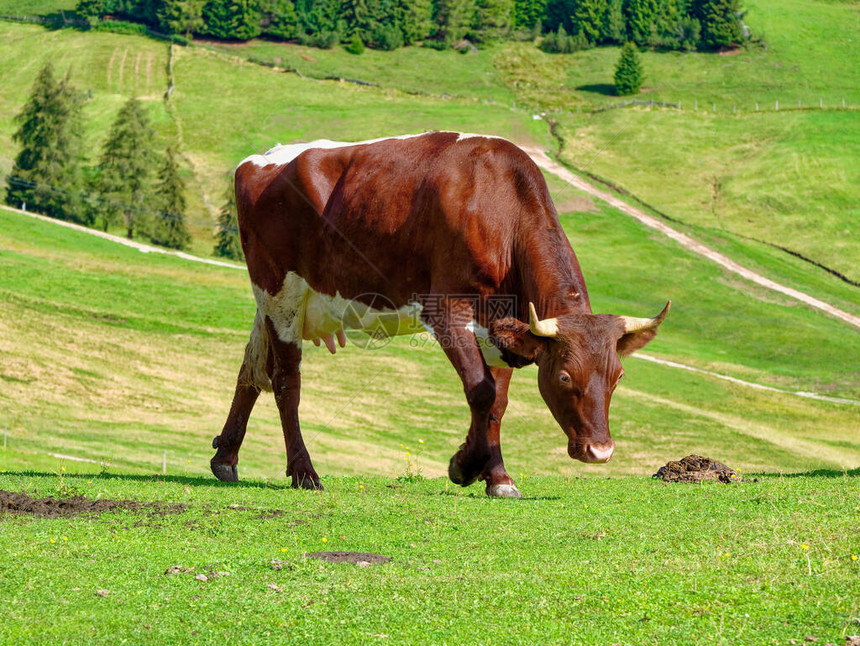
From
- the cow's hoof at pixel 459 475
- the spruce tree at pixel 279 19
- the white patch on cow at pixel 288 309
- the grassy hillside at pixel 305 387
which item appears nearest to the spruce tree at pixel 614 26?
the spruce tree at pixel 279 19

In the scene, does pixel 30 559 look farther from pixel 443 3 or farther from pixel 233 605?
pixel 443 3

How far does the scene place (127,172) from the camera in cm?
8462

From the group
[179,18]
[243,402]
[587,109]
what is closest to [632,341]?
[243,402]

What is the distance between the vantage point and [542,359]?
11.6 meters

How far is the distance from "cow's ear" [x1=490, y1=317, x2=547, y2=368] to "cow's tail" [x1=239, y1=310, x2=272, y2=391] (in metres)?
5.09

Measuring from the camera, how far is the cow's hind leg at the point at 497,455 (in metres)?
13.4

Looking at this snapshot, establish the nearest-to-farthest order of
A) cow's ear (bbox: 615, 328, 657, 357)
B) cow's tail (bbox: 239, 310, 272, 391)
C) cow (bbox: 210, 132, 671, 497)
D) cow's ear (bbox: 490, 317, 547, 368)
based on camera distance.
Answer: cow (bbox: 210, 132, 671, 497) → cow's ear (bbox: 615, 328, 657, 357) → cow's ear (bbox: 490, 317, 547, 368) → cow's tail (bbox: 239, 310, 272, 391)

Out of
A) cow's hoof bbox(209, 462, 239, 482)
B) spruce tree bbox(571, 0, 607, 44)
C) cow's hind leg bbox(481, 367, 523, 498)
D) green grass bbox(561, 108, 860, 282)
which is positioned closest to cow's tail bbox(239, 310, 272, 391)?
cow's hoof bbox(209, 462, 239, 482)

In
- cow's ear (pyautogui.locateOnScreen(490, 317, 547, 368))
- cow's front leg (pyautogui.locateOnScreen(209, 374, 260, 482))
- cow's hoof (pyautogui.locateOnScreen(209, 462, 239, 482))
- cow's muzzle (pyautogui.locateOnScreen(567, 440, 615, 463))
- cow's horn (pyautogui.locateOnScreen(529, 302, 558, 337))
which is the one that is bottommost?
cow's hoof (pyautogui.locateOnScreen(209, 462, 239, 482))

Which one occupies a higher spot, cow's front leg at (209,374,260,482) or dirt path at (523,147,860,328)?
cow's front leg at (209,374,260,482)

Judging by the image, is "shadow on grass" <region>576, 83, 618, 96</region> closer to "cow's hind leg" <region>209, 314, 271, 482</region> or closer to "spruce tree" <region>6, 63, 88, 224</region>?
"spruce tree" <region>6, 63, 88, 224</region>

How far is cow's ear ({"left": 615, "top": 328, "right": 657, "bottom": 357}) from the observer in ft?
37.5

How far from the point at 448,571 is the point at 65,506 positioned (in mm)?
4912

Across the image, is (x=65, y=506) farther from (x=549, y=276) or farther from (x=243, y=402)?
(x=549, y=276)
